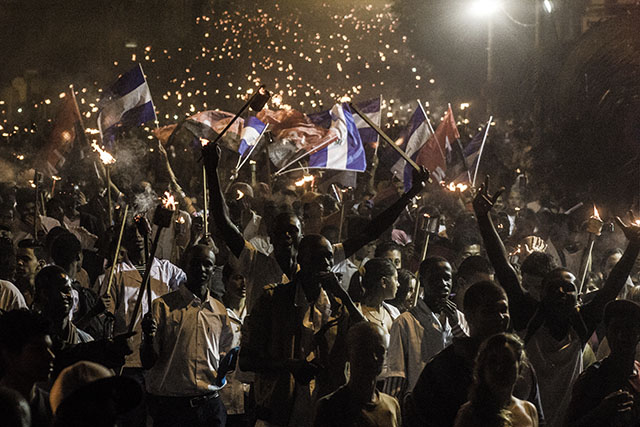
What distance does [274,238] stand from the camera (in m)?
4.85

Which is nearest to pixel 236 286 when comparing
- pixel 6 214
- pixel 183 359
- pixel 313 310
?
pixel 183 359

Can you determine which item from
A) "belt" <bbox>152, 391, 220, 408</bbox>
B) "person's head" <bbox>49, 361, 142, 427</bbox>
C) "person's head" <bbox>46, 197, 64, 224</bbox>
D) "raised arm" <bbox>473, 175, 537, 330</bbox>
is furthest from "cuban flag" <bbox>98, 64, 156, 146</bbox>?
"person's head" <bbox>49, 361, 142, 427</bbox>

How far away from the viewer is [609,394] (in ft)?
13.1

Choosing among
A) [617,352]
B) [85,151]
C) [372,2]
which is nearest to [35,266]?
[617,352]

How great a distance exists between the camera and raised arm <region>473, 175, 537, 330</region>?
4863 millimetres

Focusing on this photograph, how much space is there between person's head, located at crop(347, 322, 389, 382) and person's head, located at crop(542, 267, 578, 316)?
58.4 inches

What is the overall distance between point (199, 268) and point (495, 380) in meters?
2.48

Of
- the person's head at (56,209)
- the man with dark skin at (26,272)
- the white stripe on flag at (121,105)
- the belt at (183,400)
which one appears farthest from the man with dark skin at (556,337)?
the white stripe on flag at (121,105)

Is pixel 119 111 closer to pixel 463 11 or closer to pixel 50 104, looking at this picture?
pixel 50 104

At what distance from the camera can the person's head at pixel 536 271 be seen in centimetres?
566

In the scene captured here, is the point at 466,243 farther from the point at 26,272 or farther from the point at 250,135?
the point at 250,135

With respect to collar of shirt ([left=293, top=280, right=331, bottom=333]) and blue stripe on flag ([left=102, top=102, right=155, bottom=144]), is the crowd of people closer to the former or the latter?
collar of shirt ([left=293, top=280, right=331, bottom=333])

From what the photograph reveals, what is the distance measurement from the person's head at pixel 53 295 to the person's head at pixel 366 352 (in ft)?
6.49

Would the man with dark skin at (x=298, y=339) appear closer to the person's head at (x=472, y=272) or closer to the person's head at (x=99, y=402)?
the person's head at (x=472, y=272)
